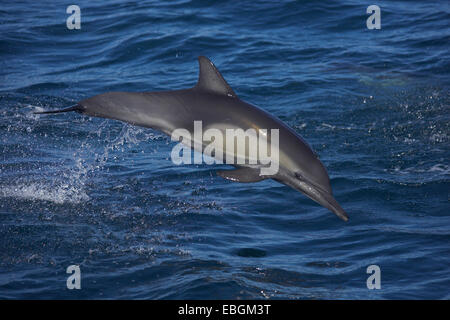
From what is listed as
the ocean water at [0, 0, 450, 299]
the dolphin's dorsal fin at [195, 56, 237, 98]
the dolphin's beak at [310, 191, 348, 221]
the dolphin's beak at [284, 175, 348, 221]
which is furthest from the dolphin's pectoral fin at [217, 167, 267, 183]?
the ocean water at [0, 0, 450, 299]

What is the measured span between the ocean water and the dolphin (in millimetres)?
1255

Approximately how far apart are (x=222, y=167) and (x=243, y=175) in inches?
180

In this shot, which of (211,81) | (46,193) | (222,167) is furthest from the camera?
(222,167)

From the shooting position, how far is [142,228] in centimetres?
929

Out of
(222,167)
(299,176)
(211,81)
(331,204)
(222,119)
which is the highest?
(211,81)

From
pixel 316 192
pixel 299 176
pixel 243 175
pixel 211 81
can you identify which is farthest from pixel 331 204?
pixel 211 81

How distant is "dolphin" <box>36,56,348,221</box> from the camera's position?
7.38 m

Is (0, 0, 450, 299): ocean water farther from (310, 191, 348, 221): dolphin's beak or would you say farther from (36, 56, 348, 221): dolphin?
(36, 56, 348, 221): dolphin

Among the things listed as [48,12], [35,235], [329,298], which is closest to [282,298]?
[329,298]

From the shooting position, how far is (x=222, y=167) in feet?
38.9

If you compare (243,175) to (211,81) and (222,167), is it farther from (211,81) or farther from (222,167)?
(222,167)

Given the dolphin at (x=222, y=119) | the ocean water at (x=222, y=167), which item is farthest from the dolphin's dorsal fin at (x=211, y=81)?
the ocean water at (x=222, y=167)

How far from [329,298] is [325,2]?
44.9ft

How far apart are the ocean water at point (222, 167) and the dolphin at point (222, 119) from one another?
4.12 feet
